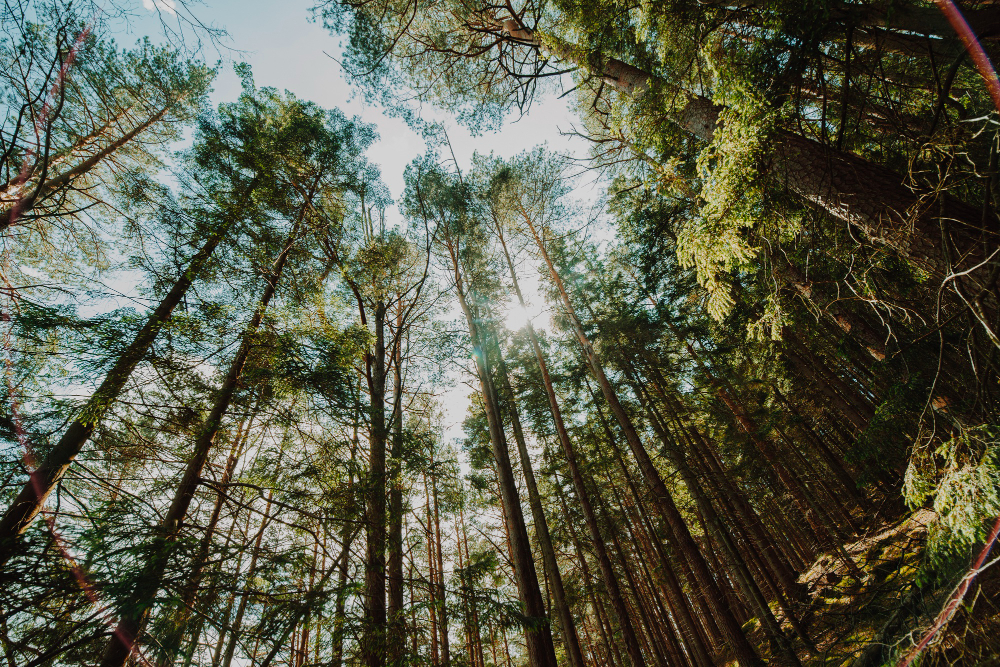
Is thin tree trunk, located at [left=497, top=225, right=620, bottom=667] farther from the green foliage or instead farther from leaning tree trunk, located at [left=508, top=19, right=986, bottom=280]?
A: leaning tree trunk, located at [left=508, top=19, right=986, bottom=280]

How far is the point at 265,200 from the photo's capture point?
615 centimetres

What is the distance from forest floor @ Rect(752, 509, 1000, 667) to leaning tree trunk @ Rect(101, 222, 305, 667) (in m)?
4.77

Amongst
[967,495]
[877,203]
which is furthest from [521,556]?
[877,203]

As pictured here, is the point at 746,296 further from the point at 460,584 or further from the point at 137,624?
the point at 137,624

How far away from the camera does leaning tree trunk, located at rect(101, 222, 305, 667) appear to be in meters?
2.56

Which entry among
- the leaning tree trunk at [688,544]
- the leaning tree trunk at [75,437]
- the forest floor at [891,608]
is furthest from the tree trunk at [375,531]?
the leaning tree trunk at [688,544]

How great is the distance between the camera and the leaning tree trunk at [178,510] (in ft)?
8.41

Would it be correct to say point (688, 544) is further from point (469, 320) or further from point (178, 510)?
point (178, 510)

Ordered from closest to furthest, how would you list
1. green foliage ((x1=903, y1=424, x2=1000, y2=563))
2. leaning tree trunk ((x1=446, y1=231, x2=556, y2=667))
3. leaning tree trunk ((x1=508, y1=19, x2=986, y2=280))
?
green foliage ((x1=903, y1=424, x2=1000, y2=563)) < leaning tree trunk ((x1=508, y1=19, x2=986, y2=280)) < leaning tree trunk ((x1=446, y1=231, x2=556, y2=667))

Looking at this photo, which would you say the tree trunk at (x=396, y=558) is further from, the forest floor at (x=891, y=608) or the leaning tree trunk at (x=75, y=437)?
the forest floor at (x=891, y=608)

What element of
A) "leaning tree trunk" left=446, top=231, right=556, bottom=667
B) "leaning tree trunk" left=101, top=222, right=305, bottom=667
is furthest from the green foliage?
"leaning tree trunk" left=101, top=222, right=305, bottom=667

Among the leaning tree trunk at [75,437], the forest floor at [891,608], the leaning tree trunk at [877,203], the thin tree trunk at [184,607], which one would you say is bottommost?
the forest floor at [891,608]

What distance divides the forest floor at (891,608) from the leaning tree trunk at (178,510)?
4768mm

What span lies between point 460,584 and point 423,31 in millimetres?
10562
